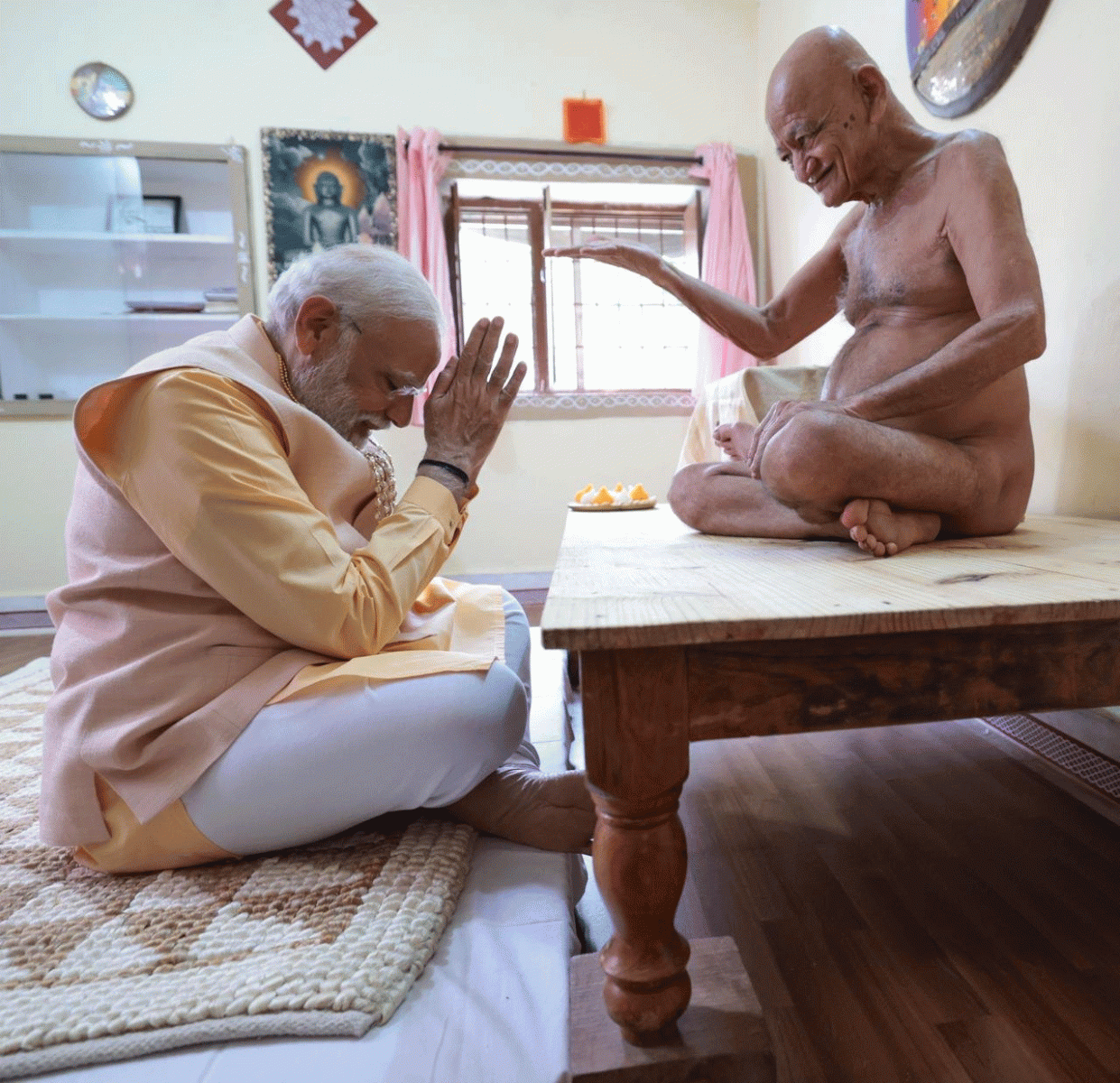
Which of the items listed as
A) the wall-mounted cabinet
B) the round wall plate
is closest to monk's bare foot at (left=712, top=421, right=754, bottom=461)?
the wall-mounted cabinet

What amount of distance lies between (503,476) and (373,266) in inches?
103

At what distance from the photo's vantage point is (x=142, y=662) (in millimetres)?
760

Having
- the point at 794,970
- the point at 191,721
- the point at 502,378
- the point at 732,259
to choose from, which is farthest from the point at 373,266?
the point at 732,259

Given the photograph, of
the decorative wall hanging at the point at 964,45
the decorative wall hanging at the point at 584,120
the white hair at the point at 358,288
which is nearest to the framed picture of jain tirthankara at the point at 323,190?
the decorative wall hanging at the point at 584,120

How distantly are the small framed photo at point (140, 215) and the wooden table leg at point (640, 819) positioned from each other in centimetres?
385

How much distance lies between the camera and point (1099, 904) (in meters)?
0.87

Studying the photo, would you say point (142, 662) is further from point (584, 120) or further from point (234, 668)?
point (584, 120)

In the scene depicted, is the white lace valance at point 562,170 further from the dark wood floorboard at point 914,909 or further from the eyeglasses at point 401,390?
the dark wood floorboard at point 914,909

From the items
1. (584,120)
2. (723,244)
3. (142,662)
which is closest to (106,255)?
(584,120)

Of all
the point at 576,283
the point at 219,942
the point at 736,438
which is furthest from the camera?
the point at 576,283

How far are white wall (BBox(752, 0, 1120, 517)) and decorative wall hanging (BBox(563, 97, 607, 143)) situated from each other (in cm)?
213

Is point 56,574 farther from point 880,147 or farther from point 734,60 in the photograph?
point 734,60

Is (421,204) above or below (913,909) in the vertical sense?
above

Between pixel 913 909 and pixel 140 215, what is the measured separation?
13.5 ft
